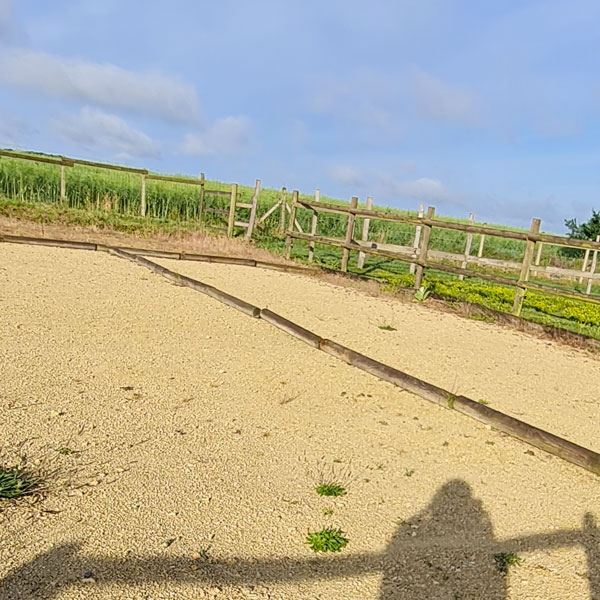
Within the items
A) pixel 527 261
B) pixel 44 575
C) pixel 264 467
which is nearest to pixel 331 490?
pixel 264 467

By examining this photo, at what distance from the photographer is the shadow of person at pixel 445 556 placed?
1957mm

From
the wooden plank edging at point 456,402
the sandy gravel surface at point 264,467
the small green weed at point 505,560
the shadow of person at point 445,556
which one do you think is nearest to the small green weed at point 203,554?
the sandy gravel surface at point 264,467


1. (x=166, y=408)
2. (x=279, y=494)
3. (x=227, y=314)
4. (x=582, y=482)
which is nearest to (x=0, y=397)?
(x=166, y=408)

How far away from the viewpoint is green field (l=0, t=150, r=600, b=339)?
9977mm

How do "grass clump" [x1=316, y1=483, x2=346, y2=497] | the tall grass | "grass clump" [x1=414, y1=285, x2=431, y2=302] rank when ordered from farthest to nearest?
the tall grass, "grass clump" [x1=414, y1=285, x2=431, y2=302], "grass clump" [x1=316, y1=483, x2=346, y2=497]

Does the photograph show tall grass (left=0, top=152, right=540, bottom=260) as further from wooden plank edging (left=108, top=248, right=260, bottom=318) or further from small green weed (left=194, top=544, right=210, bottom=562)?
small green weed (left=194, top=544, right=210, bottom=562)

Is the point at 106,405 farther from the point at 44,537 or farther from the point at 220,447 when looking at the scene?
the point at 44,537

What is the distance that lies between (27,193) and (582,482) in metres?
17.1

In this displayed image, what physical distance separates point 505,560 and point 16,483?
1991mm

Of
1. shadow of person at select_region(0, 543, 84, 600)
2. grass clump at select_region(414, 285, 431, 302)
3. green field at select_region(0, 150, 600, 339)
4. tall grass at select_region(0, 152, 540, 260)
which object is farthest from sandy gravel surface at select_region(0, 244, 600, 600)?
tall grass at select_region(0, 152, 540, 260)

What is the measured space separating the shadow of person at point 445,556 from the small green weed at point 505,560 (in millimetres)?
19

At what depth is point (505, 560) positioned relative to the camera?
2.15 metres

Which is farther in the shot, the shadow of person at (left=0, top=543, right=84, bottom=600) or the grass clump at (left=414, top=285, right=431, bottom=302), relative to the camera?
the grass clump at (left=414, top=285, right=431, bottom=302)

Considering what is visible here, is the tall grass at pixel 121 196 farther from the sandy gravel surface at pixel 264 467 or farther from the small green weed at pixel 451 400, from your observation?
the small green weed at pixel 451 400
